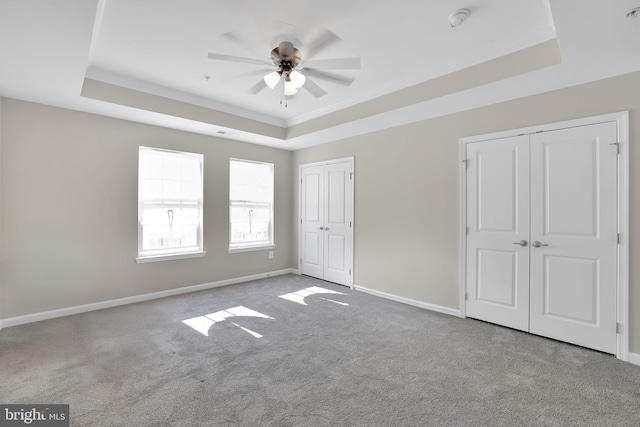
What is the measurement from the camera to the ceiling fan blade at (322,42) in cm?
264

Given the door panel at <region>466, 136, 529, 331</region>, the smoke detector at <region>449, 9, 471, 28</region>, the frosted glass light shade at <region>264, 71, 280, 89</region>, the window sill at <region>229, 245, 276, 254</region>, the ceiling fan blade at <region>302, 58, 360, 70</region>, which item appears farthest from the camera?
the window sill at <region>229, 245, 276, 254</region>

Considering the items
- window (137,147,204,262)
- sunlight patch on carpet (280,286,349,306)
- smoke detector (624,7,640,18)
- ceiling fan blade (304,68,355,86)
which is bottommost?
sunlight patch on carpet (280,286,349,306)

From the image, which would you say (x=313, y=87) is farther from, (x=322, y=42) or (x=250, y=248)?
(x=250, y=248)

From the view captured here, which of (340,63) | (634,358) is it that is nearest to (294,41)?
(340,63)

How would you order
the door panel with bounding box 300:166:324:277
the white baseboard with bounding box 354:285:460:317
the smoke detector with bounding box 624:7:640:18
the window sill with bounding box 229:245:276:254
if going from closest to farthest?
the smoke detector with bounding box 624:7:640:18 < the white baseboard with bounding box 354:285:460:317 < the window sill with bounding box 229:245:276:254 < the door panel with bounding box 300:166:324:277

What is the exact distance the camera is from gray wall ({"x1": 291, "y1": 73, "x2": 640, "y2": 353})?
2.68 metres

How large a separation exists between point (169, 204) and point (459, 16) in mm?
4306

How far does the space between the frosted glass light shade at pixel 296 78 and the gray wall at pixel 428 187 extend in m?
1.98

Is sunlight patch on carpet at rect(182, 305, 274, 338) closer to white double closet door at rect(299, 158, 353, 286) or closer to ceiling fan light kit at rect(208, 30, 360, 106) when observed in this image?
white double closet door at rect(299, 158, 353, 286)

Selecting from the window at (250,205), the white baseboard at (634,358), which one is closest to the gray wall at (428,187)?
the white baseboard at (634,358)

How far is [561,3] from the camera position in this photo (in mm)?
1821

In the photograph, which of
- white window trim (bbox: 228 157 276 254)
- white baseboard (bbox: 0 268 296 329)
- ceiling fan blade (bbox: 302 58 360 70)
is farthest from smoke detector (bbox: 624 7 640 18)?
white baseboard (bbox: 0 268 296 329)

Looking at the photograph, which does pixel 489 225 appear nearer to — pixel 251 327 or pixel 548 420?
pixel 548 420

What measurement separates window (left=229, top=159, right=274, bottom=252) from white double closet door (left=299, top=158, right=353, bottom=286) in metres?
0.67
